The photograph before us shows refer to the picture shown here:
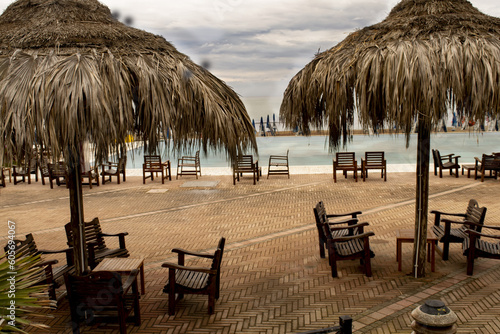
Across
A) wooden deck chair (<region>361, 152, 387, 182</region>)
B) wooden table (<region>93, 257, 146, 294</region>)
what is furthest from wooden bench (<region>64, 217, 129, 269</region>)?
wooden deck chair (<region>361, 152, 387, 182</region>)

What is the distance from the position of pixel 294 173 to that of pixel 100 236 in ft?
40.2

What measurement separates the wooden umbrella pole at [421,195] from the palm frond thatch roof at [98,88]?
2.60 meters

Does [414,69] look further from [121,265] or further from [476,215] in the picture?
[121,265]

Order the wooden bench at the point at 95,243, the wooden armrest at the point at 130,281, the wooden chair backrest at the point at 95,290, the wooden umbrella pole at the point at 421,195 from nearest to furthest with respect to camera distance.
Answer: the wooden chair backrest at the point at 95,290 < the wooden armrest at the point at 130,281 < the wooden umbrella pole at the point at 421,195 < the wooden bench at the point at 95,243

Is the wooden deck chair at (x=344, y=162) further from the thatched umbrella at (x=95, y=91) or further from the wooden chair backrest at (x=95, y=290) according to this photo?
the wooden chair backrest at (x=95, y=290)

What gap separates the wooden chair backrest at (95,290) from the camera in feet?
16.4

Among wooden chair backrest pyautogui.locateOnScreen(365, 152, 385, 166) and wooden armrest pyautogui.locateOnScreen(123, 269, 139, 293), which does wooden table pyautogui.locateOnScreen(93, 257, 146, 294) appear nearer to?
wooden armrest pyautogui.locateOnScreen(123, 269, 139, 293)

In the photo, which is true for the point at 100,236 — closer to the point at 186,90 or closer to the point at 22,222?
the point at 186,90

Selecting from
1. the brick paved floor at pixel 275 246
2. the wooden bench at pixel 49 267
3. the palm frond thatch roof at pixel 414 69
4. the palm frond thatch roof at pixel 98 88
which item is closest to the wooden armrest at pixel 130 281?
the brick paved floor at pixel 275 246

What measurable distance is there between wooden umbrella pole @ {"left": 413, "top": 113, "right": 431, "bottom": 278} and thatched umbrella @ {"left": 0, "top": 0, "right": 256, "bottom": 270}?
8.39ft

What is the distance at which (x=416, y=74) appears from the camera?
5559 millimetres

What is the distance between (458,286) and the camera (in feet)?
21.0

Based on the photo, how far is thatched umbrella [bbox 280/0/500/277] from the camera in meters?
5.58

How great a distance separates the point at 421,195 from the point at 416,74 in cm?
194
